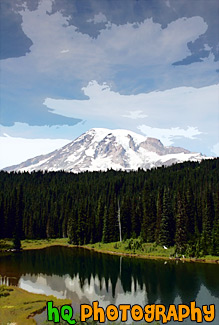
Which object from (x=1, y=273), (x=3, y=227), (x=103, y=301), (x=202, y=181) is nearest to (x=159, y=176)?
(x=202, y=181)

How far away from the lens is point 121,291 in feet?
181

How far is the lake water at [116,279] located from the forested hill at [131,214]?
2225cm

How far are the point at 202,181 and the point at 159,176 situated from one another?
30.7 metres

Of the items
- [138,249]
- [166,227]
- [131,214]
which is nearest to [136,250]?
[138,249]

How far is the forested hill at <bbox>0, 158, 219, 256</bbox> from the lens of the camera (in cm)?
10688

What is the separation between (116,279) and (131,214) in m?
73.6

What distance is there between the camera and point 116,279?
6550 centimetres

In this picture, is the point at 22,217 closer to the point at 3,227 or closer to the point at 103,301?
the point at 3,227

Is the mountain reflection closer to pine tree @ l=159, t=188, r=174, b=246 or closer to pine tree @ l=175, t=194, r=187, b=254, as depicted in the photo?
pine tree @ l=175, t=194, r=187, b=254

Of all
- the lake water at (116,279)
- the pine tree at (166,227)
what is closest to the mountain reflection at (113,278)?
the lake water at (116,279)

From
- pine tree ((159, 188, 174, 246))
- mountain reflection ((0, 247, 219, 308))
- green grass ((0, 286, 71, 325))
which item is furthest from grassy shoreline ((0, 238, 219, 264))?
green grass ((0, 286, 71, 325))

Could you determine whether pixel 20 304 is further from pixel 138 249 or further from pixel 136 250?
pixel 138 249

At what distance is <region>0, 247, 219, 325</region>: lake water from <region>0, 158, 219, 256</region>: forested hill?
73.0 feet

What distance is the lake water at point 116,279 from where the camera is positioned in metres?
50.2
